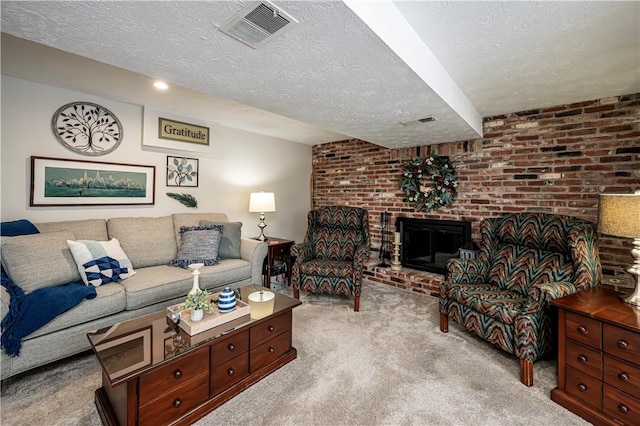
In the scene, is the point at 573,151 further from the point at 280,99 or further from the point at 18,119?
the point at 18,119

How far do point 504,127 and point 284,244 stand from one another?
9.64 feet

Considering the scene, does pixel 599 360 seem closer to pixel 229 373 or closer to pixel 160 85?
pixel 229 373

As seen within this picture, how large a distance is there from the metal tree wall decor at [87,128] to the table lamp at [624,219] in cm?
422

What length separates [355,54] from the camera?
147 cm

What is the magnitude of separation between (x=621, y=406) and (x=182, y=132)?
4315 millimetres

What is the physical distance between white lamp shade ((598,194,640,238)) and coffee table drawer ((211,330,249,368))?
7.82ft

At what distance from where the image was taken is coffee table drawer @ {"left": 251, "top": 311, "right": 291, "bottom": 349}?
6.07ft

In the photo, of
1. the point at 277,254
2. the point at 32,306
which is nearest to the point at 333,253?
the point at 277,254

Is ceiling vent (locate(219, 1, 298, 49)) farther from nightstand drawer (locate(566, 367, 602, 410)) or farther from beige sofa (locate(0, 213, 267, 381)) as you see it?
nightstand drawer (locate(566, 367, 602, 410))

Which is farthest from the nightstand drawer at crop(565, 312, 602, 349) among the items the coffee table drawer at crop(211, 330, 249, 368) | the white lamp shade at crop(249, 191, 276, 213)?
the white lamp shade at crop(249, 191, 276, 213)

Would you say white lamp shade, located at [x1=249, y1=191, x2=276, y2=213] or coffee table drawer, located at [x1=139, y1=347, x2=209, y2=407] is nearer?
coffee table drawer, located at [x1=139, y1=347, x2=209, y2=407]

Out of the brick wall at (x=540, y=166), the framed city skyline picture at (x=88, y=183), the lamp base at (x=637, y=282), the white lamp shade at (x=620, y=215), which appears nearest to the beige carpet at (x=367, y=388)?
the lamp base at (x=637, y=282)

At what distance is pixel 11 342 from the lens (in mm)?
1683

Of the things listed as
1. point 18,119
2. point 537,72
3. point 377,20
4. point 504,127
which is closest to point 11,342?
point 18,119
